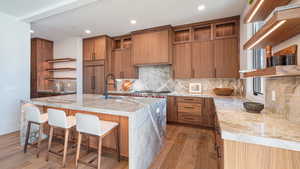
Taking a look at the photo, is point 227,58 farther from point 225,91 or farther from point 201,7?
point 201,7

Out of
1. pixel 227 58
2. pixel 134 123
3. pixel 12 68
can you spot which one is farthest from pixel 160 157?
pixel 12 68

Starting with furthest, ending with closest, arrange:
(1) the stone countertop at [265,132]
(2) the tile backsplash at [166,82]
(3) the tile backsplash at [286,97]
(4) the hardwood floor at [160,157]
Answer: (2) the tile backsplash at [166,82], (4) the hardwood floor at [160,157], (3) the tile backsplash at [286,97], (1) the stone countertop at [265,132]

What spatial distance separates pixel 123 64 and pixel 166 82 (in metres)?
1.55

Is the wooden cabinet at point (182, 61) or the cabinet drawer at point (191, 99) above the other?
the wooden cabinet at point (182, 61)

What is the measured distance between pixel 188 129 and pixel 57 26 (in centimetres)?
450

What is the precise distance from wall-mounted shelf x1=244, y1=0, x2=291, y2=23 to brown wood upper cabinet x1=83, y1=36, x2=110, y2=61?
380 centimetres

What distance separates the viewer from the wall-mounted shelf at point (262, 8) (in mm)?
1174

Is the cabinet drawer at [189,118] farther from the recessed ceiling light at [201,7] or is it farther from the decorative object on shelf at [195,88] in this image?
the recessed ceiling light at [201,7]

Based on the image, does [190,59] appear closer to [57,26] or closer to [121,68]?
[121,68]

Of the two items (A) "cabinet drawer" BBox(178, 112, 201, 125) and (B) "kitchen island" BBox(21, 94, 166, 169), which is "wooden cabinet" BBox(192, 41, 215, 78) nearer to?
(A) "cabinet drawer" BBox(178, 112, 201, 125)

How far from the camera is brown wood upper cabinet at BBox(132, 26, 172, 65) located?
3.53 metres

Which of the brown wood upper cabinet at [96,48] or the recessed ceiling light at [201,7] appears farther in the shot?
the brown wood upper cabinet at [96,48]

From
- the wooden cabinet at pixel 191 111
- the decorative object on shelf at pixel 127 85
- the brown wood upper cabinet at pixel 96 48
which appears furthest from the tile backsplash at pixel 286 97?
the brown wood upper cabinet at pixel 96 48

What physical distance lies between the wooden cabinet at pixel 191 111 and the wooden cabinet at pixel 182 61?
2.20ft
